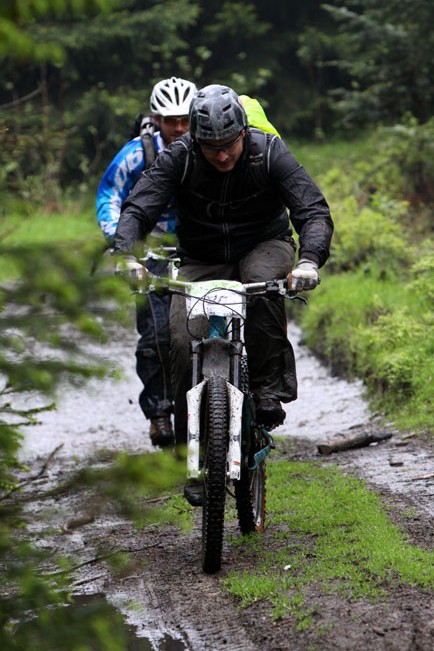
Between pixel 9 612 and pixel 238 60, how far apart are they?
91.1ft

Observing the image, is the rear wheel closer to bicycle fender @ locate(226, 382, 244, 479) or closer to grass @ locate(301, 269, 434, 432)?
bicycle fender @ locate(226, 382, 244, 479)

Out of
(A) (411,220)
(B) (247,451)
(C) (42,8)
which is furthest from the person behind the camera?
(A) (411,220)

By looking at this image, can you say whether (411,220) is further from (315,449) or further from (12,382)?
(12,382)

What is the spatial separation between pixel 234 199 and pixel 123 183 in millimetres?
2101

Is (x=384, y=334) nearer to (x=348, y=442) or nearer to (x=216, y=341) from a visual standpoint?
(x=348, y=442)

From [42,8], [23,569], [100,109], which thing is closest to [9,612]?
[23,569]

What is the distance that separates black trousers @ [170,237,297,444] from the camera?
18.5ft

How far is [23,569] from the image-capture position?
283cm

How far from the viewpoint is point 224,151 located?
5.52 meters

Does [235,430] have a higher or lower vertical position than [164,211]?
lower

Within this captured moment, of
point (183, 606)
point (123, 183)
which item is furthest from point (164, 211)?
point (183, 606)

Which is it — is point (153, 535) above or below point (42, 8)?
below

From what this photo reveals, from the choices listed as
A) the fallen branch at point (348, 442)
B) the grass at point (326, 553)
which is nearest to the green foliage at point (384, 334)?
the fallen branch at point (348, 442)

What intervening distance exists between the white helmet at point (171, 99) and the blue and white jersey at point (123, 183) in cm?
21
